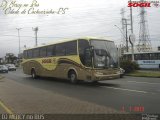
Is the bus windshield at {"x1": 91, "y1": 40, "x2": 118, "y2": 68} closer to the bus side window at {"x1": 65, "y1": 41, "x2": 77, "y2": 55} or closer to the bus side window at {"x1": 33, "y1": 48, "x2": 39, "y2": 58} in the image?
the bus side window at {"x1": 65, "y1": 41, "x2": 77, "y2": 55}

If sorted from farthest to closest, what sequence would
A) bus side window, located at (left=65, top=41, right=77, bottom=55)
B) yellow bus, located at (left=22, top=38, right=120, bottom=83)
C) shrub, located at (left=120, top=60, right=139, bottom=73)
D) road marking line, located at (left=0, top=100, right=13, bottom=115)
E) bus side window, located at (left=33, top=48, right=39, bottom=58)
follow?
shrub, located at (left=120, top=60, right=139, bottom=73), bus side window, located at (left=33, top=48, right=39, bottom=58), bus side window, located at (left=65, top=41, right=77, bottom=55), yellow bus, located at (left=22, top=38, right=120, bottom=83), road marking line, located at (left=0, top=100, right=13, bottom=115)

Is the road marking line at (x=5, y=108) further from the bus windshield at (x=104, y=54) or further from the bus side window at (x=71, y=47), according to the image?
the bus side window at (x=71, y=47)

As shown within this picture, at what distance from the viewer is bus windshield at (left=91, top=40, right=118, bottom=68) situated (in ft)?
64.0

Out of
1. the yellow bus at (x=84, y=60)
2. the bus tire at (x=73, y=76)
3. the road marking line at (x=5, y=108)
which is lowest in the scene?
the road marking line at (x=5, y=108)

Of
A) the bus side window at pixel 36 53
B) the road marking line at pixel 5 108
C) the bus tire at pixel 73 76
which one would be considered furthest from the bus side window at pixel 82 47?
the road marking line at pixel 5 108

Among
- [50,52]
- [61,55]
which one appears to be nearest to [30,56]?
[50,52]

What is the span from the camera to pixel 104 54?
19.8 meters

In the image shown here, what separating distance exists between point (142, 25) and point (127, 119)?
57.8 meters

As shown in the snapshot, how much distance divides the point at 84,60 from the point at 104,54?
135 cm

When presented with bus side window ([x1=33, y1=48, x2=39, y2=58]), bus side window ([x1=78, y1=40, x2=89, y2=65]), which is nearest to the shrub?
bus side window ([x1=33, y1=48, x2=39, y2=58])

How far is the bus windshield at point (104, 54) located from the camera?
19.5 meters

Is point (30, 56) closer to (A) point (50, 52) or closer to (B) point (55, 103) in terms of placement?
(A) point (50, 52)

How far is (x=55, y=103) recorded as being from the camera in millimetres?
11828

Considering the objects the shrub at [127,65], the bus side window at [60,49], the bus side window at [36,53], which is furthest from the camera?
the shrub at [127,65]
